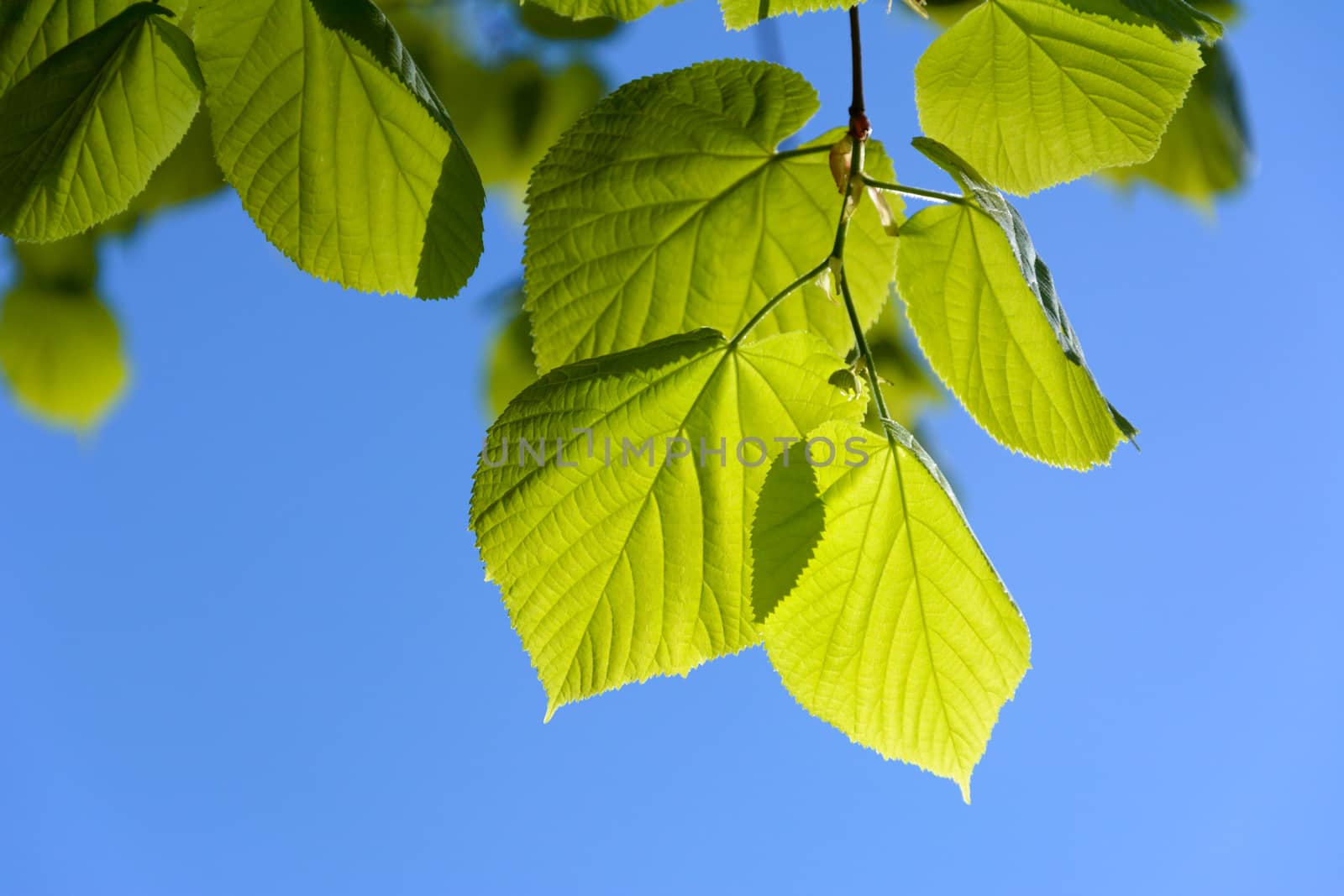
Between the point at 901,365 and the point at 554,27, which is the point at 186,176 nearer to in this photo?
the point at 554,27

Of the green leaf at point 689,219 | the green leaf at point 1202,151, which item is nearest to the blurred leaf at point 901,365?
the green leaf at point 1202,151

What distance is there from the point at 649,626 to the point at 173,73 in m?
0.27

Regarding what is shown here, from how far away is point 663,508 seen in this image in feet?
1.34

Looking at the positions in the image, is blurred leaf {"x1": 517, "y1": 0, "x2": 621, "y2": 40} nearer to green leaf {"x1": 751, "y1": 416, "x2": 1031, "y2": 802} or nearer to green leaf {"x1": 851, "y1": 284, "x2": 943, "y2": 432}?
green leaf {"x1": 851, "y1": 284, "x2": 943, "y2": 432}

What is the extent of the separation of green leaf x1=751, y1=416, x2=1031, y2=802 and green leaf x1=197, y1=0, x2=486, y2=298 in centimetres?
15

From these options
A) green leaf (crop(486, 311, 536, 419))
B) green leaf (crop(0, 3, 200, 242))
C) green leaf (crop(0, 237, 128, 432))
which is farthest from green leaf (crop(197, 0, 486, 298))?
Result: green leaf (crop(0, 237, 128, 432))

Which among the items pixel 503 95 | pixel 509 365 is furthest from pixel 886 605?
pixel 503 95

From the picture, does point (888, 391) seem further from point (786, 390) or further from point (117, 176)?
point (117, 176)

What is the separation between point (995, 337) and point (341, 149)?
10.7 inches

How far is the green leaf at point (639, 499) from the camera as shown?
39cm

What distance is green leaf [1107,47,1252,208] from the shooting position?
3.03ft

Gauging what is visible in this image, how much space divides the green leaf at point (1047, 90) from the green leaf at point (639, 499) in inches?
5.7

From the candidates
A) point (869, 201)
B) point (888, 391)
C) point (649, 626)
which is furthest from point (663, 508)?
point (888, 391)

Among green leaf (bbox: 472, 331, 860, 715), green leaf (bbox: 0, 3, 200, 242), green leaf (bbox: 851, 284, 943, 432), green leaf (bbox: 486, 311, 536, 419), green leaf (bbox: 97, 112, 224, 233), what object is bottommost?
green leaf (bbox: 851, 284, 943, 432)
